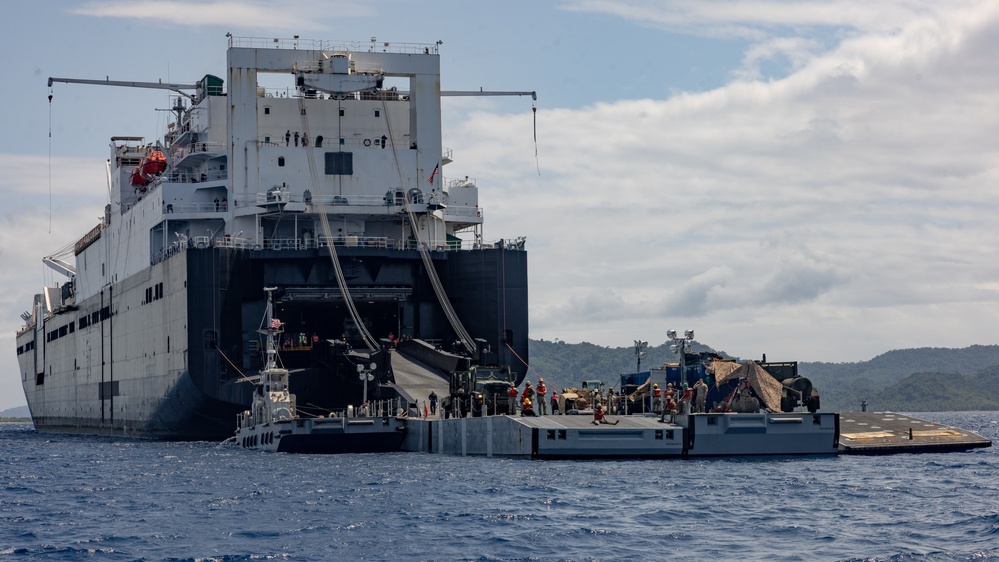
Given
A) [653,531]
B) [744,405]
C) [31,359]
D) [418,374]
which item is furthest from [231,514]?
[31,359]

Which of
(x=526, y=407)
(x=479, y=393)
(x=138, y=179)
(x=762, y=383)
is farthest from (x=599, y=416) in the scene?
(x=138, y=179)

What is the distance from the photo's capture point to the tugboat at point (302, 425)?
4906 centimetres

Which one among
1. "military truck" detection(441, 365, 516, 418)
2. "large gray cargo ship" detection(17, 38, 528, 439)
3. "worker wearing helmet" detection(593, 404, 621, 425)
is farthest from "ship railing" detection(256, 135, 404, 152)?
"worker wearing helmet" detection(593, 404, 621, 425)

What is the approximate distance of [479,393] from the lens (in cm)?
4834

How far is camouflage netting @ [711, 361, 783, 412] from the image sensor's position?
4988cm

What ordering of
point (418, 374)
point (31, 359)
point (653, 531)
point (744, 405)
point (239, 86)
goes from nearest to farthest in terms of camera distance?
point (653, 531)
point (744, 405)
point (418, 374)
point (239, 86)
point (31, 359)

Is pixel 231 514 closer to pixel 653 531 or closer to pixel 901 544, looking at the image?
pixel 653 531

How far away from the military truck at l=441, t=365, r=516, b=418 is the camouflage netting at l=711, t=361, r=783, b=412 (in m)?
8.82

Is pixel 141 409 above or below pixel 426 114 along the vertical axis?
below

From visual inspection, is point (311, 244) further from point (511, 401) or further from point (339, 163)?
point (511, 401)

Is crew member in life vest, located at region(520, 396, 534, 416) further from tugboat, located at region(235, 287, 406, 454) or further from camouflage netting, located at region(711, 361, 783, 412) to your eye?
camouflage netting, located at region(711, 361, 783, 412)

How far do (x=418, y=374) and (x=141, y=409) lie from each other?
19.5 metres

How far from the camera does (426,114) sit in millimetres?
64188

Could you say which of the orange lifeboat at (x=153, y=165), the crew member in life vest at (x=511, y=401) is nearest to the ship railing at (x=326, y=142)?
the orange lifeboat at (x=153, y=165)
